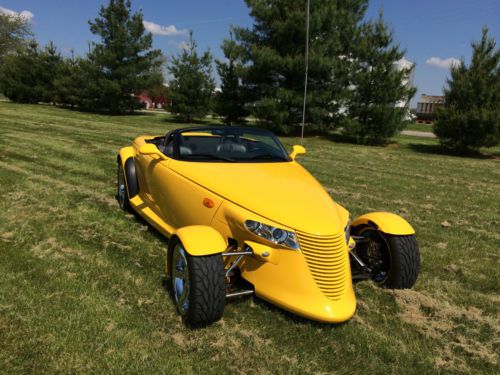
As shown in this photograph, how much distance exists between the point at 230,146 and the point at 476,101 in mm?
17785

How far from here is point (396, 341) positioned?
9.93 ft

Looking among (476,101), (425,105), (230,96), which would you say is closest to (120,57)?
(230,96)

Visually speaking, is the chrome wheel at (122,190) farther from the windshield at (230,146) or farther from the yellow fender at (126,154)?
the windshield at (230,146)

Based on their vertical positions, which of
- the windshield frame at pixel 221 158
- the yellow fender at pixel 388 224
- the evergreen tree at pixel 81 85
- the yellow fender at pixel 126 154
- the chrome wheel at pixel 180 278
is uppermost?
the evergreen tree at pixel 81 85

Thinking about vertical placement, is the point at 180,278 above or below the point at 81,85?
below

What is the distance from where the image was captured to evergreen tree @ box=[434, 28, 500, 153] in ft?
58.0

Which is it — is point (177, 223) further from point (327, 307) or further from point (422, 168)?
point (422, 168)

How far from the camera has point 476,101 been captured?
59.3 ft

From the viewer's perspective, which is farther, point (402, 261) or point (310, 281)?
point (402, 261)

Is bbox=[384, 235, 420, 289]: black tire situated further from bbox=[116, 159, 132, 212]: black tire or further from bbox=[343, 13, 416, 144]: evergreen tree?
bbox=[343, 13, 416, 144]: evergreen tree

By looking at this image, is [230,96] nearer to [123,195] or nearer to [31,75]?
[123,195]

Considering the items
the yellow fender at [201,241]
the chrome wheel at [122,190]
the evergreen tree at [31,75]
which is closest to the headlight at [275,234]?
the yellow fender at [201,241]

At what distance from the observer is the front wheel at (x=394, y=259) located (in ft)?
12.1

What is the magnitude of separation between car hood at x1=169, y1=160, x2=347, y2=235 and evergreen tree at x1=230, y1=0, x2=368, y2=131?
17.5 meters
